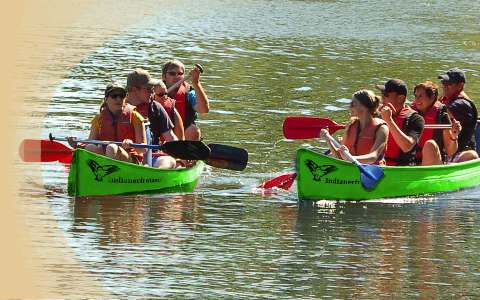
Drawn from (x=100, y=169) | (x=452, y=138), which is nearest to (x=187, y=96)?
(x=100, y=169)

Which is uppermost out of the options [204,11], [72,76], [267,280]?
[204,11]

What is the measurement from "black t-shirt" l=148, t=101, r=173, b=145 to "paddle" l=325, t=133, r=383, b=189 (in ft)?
6.43

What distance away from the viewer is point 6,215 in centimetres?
1245

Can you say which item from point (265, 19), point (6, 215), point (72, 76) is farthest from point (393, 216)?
point (265, 19)

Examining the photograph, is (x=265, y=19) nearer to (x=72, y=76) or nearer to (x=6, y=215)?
(x=72, y=76)

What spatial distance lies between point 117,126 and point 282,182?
7.96 ft

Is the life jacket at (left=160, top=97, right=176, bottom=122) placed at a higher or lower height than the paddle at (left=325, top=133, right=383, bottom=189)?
higher

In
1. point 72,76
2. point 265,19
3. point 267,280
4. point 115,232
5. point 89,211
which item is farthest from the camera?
point 265,19

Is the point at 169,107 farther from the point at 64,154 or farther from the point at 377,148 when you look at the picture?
the point at 377,148

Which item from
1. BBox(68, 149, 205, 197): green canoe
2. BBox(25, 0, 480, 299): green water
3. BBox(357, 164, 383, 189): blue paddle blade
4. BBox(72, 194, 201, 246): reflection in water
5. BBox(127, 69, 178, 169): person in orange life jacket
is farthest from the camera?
BBox(127, 69, 178, 169): person in orange life jacket

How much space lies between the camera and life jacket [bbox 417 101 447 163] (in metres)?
14.4

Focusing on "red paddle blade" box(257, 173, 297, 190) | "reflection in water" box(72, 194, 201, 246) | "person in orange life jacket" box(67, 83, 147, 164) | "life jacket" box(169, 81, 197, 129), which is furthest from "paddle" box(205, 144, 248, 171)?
"person in orange life jacket" box(67, 83, 147, 164)

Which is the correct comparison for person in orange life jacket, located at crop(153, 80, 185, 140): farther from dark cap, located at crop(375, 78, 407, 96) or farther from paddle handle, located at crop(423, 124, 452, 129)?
paddle handle, located at crop(423, 124, 452, 129)

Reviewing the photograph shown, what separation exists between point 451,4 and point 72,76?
1835 centimetres
